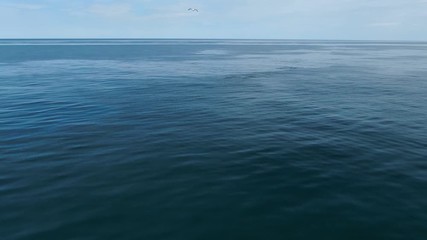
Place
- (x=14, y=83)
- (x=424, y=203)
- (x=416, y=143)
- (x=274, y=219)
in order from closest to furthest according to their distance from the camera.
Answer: (x=274, y=219)
(x=424, y=203)
(x=416, y=143)
(x=14, y=83)

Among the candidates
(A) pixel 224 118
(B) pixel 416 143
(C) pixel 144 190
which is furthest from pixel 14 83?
(B) pixel 416 143

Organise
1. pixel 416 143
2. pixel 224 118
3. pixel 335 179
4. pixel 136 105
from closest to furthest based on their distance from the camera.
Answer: pixel 335 179, pixel 416 143, pixel 224 118, pixel 136 105

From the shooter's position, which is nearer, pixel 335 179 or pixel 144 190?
pixel 144 190

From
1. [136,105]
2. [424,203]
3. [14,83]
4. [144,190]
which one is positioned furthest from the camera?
[14,83]

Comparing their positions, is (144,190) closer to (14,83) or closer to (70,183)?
(70,183)

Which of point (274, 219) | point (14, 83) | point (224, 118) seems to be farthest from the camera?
point (14, 83)

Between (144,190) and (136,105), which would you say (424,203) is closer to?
(144,190)

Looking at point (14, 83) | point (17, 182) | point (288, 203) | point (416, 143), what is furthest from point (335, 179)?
point (14, 83)

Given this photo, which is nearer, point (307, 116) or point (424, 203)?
point (424, 203)

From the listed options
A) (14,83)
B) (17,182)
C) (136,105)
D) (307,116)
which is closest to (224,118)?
(307,116)

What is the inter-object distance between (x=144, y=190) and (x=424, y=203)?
1703 centimetres

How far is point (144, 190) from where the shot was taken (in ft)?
58.8

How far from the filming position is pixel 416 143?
25.9 metres

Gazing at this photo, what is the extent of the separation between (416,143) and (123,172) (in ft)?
85.1
